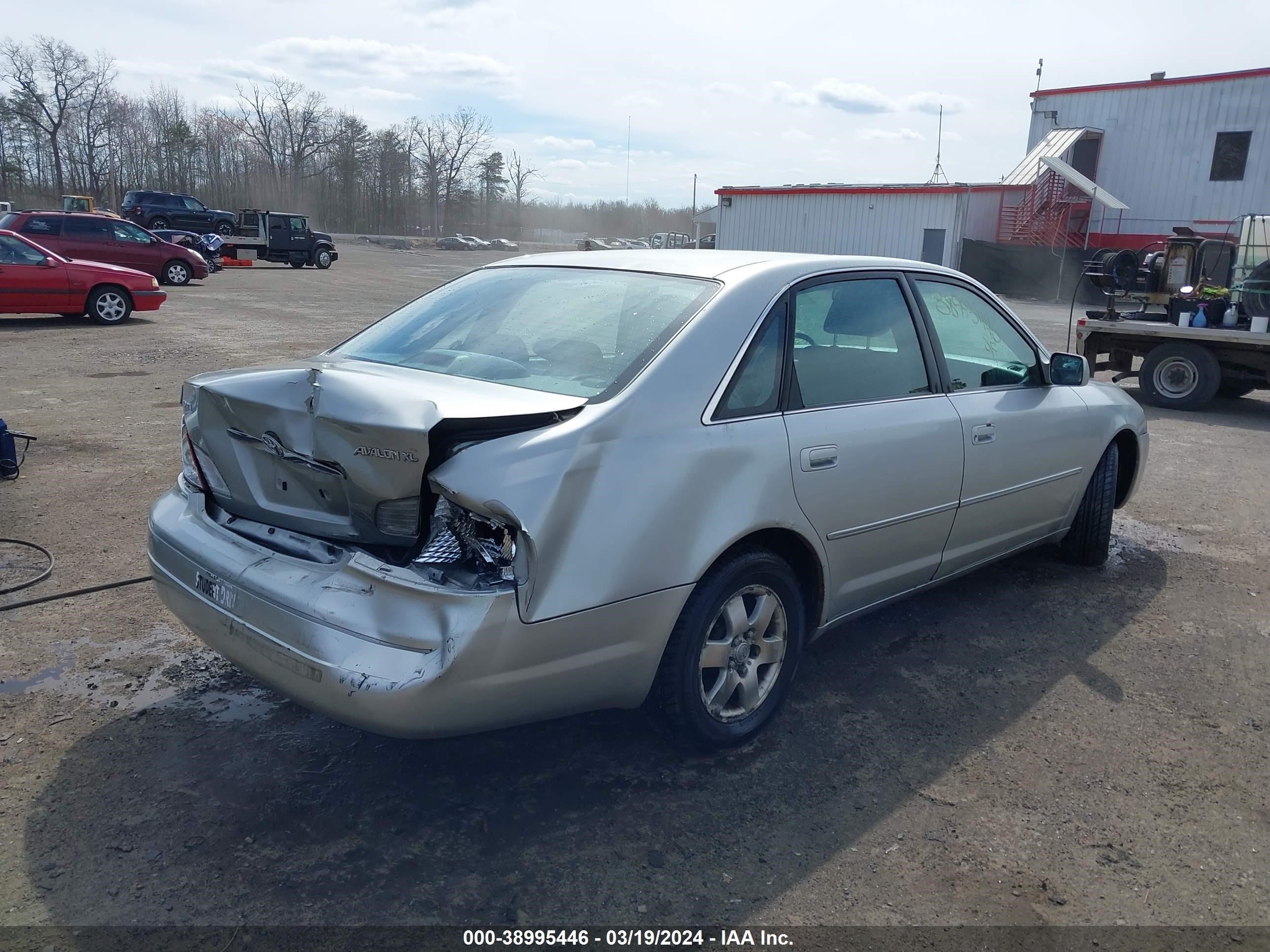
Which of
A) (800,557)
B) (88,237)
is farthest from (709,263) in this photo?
(88,237)

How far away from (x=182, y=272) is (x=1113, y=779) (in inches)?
955

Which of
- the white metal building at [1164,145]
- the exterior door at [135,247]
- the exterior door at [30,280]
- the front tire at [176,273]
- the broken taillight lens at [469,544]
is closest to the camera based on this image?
the broken taillight lens at [469,544]

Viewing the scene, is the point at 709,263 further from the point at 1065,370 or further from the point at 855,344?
the point at 1065,370

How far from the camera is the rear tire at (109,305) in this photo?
15.0 metres

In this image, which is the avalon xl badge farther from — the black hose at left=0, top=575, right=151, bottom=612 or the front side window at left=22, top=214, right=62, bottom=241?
the front side window at left=22, top=214, right=62, bottom=241

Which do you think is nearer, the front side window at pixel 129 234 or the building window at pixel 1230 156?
the front side window at pixel 129 234

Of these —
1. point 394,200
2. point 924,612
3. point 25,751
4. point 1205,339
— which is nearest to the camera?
point 25,751

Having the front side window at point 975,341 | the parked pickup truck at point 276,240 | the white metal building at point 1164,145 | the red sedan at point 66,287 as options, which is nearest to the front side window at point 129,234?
the red sedan at point 66,287

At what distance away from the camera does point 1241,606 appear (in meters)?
4.80

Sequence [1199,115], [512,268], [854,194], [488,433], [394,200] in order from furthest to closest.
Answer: [394,200], [854,194], [1199,115], [512,268], [488,433]

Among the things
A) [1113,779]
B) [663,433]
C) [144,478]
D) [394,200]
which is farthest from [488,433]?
[394,200]

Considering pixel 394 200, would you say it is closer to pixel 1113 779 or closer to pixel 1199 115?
pixel 1199 115

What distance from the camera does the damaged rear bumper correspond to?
249 cm

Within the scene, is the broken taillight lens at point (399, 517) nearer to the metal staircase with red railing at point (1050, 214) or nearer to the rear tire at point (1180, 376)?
the rear tire at point (1180, 376)
